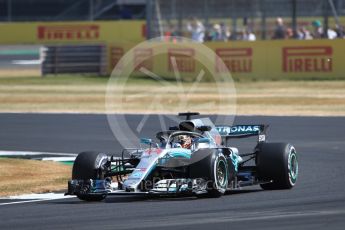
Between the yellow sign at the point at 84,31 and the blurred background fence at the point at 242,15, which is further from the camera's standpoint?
the yellow sign at the point at 84,31

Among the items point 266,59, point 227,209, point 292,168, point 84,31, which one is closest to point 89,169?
point 227,209

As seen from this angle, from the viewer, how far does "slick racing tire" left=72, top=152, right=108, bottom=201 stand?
13.7m

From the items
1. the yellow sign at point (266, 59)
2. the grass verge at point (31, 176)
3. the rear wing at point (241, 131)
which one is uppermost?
the yellow sign at point (266, 59)

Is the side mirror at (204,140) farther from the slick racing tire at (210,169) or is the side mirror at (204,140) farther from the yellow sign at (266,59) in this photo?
the yellow sign at (266,59)

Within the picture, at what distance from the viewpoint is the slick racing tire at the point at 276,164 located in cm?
1441

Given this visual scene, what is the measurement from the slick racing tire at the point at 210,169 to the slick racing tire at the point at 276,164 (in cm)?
99

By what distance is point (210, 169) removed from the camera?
13367 millimetres

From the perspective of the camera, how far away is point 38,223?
11.5 m

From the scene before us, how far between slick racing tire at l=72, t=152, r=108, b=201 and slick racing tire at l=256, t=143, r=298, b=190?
214 cm

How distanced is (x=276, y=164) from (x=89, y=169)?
8.32 feet

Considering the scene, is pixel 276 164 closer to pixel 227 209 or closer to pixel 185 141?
pixel 185 141

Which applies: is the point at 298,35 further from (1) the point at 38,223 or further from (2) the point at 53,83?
(1) the point at 38,223

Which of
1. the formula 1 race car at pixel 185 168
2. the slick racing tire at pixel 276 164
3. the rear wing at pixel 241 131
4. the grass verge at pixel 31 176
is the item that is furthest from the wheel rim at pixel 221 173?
the grass verge at pixel 31 176

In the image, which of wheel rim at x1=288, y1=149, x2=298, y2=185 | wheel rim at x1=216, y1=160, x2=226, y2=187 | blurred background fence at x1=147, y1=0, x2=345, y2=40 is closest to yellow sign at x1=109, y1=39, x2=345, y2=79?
blurred background fence at x1=147, y1=0, x2=345, y2=40
